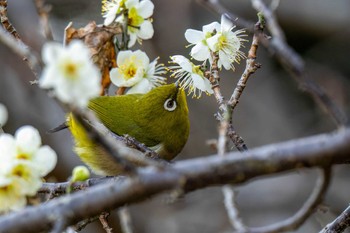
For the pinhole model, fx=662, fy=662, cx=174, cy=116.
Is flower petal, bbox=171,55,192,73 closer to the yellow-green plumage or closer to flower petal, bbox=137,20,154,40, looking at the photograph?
flower petal, bbox=137,20,154,40

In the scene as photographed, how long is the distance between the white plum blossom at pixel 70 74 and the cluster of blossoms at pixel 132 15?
138cm

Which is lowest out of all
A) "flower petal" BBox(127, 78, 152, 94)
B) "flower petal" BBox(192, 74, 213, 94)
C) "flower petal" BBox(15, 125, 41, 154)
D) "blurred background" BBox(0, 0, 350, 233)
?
"flower petal" BBox(15, 125, 41, 154)

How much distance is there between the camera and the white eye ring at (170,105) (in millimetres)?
3254

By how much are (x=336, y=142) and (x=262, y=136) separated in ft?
17.2

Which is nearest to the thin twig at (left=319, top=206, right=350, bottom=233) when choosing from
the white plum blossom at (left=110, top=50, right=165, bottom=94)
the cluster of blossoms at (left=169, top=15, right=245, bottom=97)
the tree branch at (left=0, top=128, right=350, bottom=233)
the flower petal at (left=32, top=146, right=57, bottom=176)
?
the cluster of blossoms at (left=169, top=15, right=245, bottom=97)

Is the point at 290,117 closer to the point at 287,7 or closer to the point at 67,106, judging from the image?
the point at 287,7

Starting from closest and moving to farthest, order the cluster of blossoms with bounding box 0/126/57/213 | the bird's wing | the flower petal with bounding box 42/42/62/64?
the flower petal with bounding box 42/42/62/64
the cluster of blossoms with bounding box 0/126/57/213
the bird's wing

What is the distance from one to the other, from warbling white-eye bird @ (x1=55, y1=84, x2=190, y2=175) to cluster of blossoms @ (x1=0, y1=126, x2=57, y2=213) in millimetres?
1540

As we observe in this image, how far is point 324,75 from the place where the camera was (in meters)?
6.32

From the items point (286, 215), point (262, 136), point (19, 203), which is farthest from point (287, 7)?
point (19, 203)

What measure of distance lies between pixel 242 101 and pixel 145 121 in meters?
3.59

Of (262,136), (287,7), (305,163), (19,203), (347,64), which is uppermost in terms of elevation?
(287,7)

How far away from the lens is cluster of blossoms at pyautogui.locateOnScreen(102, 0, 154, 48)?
274cm

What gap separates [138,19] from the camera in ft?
9.32
